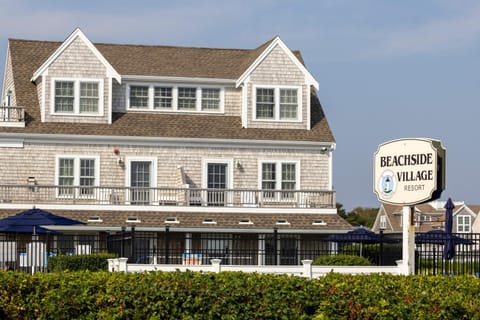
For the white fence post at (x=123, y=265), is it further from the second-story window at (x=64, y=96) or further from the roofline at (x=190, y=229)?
the second-story window at (x=64, y=96)

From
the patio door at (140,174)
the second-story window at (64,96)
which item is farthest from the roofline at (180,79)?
the patio door at (140,174)

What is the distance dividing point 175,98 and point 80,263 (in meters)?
20.0

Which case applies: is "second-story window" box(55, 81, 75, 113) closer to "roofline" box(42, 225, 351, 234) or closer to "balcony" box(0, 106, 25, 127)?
"balcony" box(0, 106, 25, 127)

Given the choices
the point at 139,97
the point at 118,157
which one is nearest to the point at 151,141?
the point at 118,157

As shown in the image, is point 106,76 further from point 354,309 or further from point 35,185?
point 354,309

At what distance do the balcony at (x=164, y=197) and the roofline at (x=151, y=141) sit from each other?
2324 mm

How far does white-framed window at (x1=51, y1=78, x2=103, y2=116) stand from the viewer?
4728 cm

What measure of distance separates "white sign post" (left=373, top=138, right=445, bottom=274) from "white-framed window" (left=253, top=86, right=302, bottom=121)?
72.8 ft

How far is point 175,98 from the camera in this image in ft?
163

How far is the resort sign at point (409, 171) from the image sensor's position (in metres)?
26.1

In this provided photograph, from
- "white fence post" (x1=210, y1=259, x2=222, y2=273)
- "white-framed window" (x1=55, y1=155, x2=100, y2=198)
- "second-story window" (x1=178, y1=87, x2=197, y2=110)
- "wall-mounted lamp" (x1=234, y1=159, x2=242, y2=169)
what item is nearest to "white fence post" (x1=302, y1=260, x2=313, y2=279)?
"white fence post" (x1=210, y1=259, x2=222, y2=273)

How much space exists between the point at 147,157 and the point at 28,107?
5.98 metres

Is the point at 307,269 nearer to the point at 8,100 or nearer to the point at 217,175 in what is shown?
the point at 217,175

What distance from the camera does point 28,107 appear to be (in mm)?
47656
